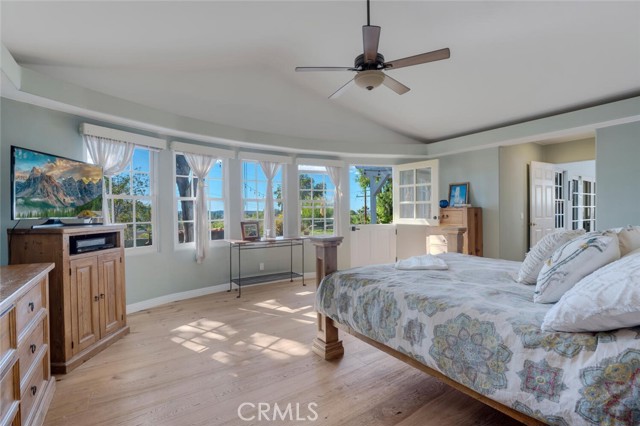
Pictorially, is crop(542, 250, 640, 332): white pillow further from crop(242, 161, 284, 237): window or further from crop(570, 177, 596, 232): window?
crop(570, 177, 596, 232): window

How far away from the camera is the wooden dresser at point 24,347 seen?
1.38m

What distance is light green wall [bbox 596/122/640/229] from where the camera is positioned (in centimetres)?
377

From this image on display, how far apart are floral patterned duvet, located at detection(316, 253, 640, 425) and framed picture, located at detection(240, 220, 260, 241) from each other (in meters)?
2.55

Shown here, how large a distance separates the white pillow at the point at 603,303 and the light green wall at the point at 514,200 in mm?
4176

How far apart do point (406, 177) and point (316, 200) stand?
179 centimetres

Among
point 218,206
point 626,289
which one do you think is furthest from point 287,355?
point 218,206

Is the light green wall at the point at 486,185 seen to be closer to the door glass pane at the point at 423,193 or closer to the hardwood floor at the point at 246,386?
the door glass pane at the point at 423,193

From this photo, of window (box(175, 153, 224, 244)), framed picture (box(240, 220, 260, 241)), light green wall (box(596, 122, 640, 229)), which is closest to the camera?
light green wall (box(596, 122, 640, 229))

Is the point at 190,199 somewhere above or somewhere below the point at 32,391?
above

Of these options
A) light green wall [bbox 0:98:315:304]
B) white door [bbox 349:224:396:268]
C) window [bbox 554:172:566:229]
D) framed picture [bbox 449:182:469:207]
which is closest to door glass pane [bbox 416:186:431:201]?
framed picture [bbox 449:182:469:207]

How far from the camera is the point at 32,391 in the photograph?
173 centimetres

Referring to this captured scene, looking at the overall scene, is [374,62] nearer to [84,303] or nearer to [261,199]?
[84,303]

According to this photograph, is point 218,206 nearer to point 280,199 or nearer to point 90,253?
point 280,199

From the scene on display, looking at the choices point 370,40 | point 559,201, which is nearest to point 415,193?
point 559,201
